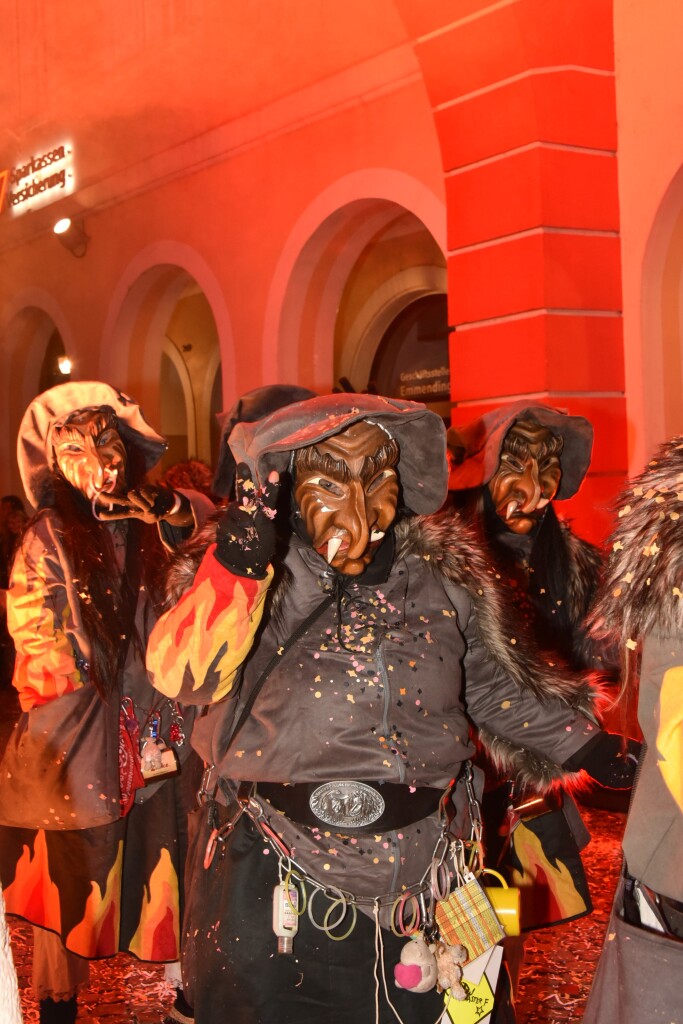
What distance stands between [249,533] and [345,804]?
54cm

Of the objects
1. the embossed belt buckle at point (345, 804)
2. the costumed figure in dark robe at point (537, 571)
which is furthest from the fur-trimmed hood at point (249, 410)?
the embossed belt buckle at point (345, 804)

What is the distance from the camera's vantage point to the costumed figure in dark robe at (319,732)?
223 cm

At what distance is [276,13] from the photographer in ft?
28.3

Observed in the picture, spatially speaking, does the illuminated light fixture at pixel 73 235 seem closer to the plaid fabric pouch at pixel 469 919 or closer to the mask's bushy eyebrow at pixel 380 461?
the mask's bushy eyebrow at pixel 380 461

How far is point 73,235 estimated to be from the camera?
11.6 m

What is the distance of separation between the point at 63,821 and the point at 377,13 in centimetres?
591

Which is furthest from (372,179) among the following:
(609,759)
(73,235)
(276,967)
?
(276,967)

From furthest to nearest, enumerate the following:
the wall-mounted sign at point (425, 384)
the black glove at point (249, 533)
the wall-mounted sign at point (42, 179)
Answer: the wall-mounted sign at point (42, 179) → the wall-mounted sign at point (425, 384) → the black glove at point (249, 533)

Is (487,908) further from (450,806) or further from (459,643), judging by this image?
(459,643)

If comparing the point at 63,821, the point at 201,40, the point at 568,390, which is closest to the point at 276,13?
the point at 201,40

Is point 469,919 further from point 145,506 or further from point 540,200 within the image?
point 540,200

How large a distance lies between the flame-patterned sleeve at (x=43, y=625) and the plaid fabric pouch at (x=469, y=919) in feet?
5.49

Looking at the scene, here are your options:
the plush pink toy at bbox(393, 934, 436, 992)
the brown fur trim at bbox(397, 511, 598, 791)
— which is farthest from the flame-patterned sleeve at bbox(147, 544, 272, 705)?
the plush pink toy at bbox(393, 934, 436, 992)

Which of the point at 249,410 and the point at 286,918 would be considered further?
the point at 249,410
